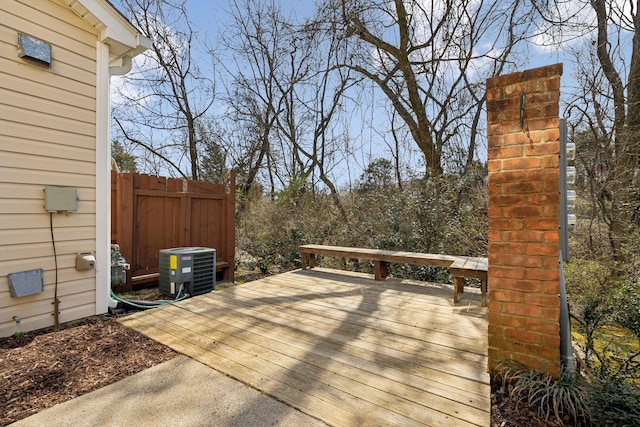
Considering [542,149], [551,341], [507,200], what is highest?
[542,149]

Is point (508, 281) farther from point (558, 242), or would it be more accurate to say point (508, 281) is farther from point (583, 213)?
point (583, 213)

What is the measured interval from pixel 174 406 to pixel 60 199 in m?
2.36

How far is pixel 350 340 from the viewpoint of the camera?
2.55 meters

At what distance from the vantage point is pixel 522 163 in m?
1.83

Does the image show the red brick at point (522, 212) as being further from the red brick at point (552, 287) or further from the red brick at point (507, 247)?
the red brick at point (552, 287)

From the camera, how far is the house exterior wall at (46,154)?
2.66 m

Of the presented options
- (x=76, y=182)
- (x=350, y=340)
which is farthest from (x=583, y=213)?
(x=76, y=182)

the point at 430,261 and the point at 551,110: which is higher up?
the point at 551,110

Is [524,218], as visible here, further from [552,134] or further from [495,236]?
[552,134]

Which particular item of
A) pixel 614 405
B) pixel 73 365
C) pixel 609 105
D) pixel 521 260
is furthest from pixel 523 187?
pixel 609 105

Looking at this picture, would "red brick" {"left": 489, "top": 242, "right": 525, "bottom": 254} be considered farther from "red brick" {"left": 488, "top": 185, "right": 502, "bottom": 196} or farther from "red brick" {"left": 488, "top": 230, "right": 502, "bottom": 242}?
"red brick" {"left": 488, "top": 185, "right": 502, "bottom": 196}

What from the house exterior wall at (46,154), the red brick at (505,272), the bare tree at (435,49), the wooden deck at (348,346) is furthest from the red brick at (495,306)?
the bare tree at (435,49)

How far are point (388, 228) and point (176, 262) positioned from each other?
140 inches

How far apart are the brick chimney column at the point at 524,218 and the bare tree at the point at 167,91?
9.07 metres
